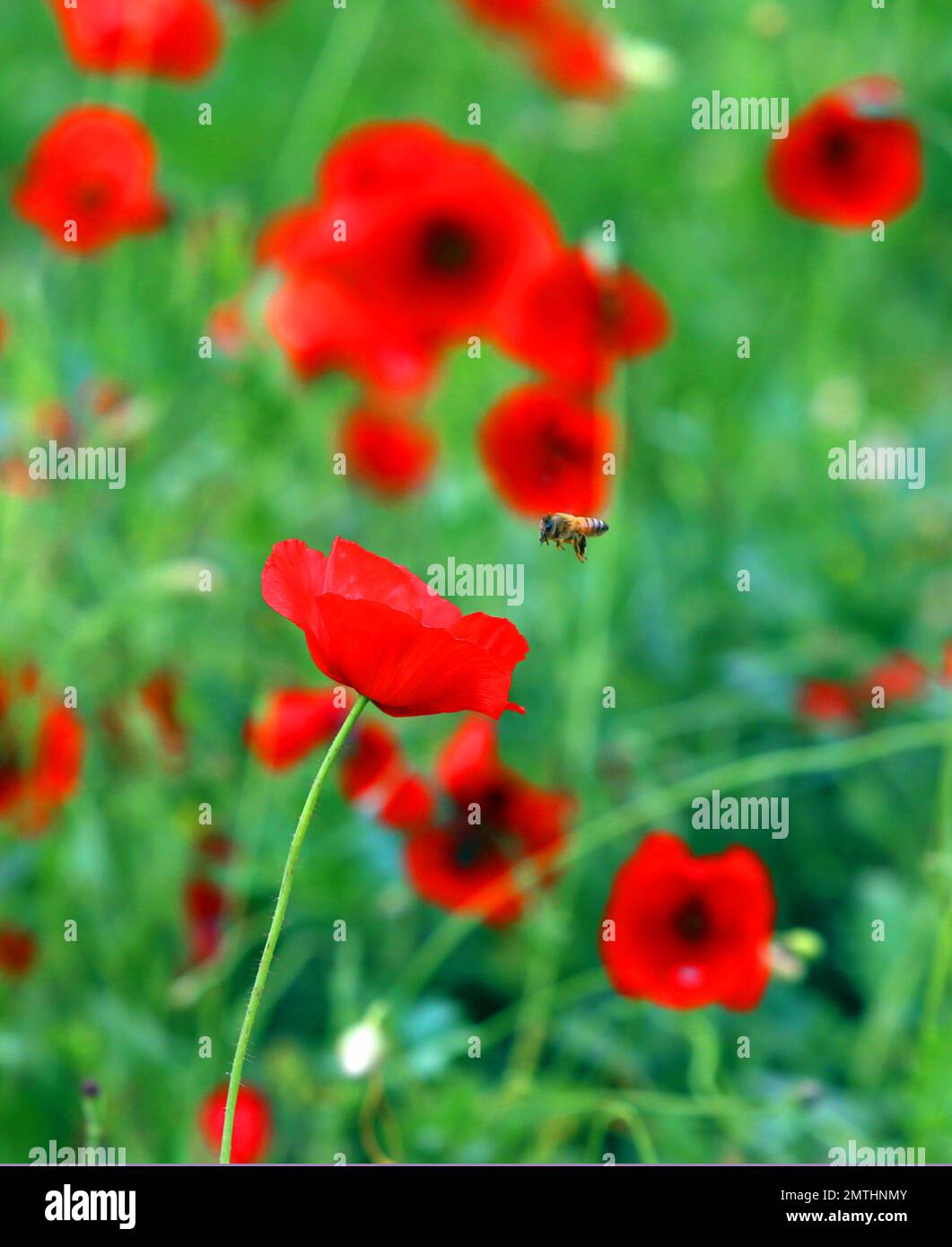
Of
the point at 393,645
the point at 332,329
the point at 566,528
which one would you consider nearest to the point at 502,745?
the point at 332,329

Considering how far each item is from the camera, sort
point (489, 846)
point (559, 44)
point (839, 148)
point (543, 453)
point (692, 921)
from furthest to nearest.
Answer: point (559, 44) < point (839, 148) < point (543, 453) < point (489, 846) < point (692, 921)

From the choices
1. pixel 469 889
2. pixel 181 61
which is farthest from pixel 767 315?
pixel 469 889

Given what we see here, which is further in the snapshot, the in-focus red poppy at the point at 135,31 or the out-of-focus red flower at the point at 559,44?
the out-of-focus red flower at the point at 559,44

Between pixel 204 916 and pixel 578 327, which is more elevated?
pixel 578 327

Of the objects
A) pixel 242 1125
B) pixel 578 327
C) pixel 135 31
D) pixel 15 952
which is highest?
pixel 135 31

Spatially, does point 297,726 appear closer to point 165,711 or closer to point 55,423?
point 165,711

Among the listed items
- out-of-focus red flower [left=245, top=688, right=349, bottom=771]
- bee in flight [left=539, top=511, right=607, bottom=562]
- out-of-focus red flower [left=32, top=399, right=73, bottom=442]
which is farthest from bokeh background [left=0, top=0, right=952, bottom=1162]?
bee in flight [left=539, top=511, right=607, bottom=562]

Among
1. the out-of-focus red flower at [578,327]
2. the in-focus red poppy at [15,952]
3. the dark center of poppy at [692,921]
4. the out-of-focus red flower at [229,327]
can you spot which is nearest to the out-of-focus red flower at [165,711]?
the in-focus red poppy at [15,952]

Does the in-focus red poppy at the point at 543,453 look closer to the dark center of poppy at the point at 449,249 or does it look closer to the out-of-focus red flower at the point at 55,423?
the dark center of poppy at the point at 449,249
